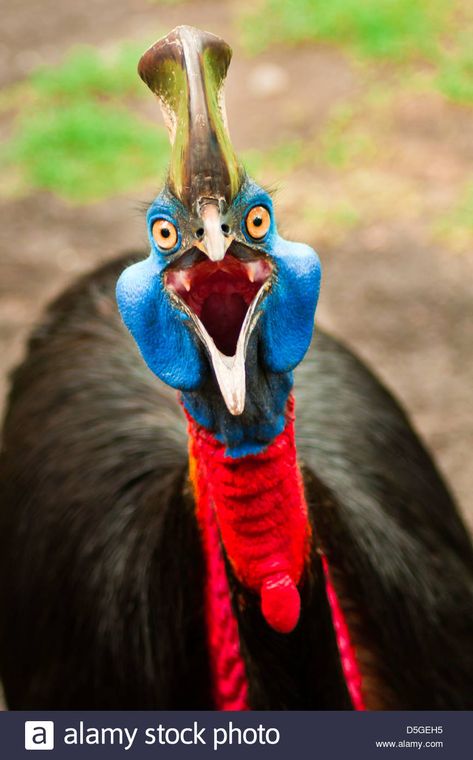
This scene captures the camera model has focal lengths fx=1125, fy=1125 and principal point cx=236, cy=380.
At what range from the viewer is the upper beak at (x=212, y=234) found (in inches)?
53.7

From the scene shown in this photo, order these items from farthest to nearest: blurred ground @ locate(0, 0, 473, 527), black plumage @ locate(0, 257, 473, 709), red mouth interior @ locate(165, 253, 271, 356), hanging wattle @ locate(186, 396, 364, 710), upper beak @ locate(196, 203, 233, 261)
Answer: blurred ground @ locate(0, 0, 473, 527)
black plumage @ locate(0, 257, 473, 709)
hanging wattle @ locate(186, 396, 364, 710)
red mouth interior @ locate(165, 253, 271, 356)
upper beak @ locate(196, 203, 233, 261)

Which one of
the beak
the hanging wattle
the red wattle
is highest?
the beak

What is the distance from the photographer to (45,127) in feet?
18.6

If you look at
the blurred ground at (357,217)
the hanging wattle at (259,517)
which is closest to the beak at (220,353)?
the hanging wattle at (259,517)

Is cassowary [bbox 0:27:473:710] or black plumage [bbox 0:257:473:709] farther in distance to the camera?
black plumage [bbox 0:257:473:709]

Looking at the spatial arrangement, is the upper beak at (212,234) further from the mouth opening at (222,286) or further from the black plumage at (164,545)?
the black plumage at (164,545)

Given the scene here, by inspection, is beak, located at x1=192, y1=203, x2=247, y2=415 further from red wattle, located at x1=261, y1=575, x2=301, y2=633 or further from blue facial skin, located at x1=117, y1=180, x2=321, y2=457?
red wattle, located at x1=261, y1=575, x2=301, y2=633

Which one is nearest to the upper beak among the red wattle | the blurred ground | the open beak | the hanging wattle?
the open beak

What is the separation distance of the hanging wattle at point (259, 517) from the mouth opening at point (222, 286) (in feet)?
0.53

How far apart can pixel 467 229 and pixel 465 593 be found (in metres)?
2.67

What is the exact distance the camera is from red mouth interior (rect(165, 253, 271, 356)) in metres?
1.47
